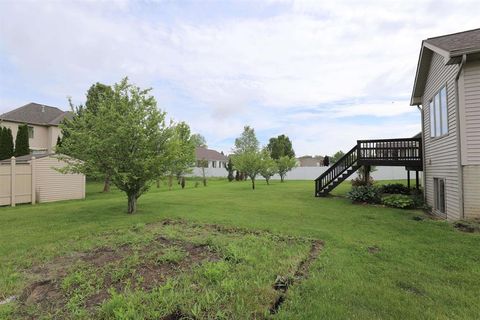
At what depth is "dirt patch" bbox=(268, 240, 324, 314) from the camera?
10.0 feet

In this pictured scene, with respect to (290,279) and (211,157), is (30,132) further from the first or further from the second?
(290,279)

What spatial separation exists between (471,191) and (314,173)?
26.1m

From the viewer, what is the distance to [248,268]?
3996 millimetres

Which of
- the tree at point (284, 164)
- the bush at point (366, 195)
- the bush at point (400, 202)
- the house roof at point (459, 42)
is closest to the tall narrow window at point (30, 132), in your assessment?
the tree at point (284, 164)

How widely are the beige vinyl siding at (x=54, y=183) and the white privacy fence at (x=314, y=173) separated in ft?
39.1

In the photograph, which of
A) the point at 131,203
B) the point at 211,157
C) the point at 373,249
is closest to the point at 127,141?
the point at 131,203

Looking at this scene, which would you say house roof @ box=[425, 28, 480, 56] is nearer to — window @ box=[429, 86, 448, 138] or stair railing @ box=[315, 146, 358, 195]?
window @ box=[429, 86, 448, 138]

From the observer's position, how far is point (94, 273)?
3875 mm

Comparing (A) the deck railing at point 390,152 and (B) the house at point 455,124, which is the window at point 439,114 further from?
(A) the deck railing at point 390,152

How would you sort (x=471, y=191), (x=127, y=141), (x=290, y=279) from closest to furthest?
(x=290, y=279) < (x=471, y=191) < (x=127, y=141)

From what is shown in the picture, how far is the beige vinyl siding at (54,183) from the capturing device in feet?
45.4

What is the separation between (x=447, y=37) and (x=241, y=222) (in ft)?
29.3

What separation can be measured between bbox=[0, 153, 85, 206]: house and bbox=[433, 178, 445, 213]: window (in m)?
15.2

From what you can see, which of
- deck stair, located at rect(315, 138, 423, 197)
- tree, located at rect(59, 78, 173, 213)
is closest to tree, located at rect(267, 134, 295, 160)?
deck stair, located at rect(315, 138, 423, 197)
